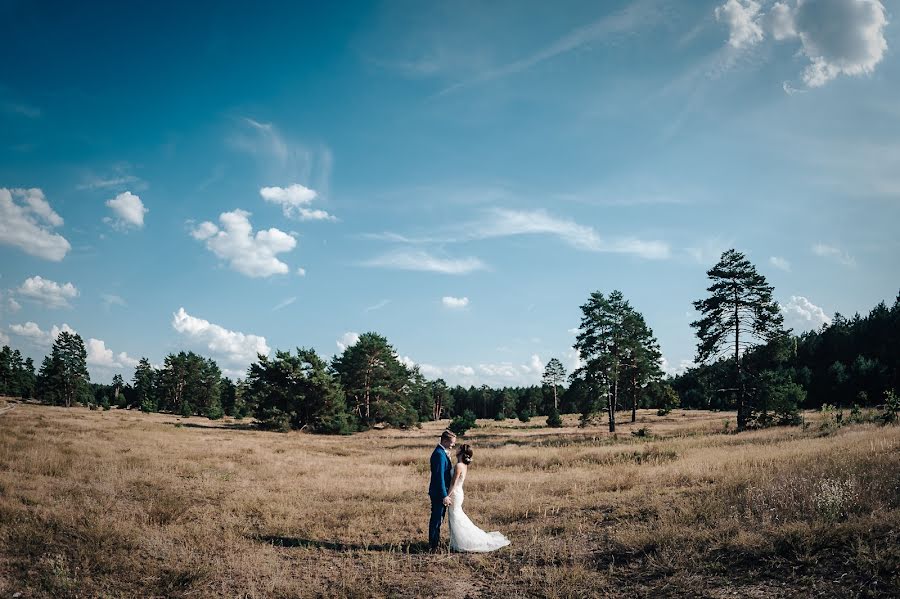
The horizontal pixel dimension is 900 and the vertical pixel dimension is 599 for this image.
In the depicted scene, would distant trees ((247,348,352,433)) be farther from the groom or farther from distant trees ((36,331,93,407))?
distant trees ((36,331,93,407))

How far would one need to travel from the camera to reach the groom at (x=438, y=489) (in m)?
9.20

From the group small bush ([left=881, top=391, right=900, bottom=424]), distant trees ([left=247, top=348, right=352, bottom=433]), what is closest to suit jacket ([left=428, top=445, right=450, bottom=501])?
small bush ([left=881, top=391, right=900, bottom=424])

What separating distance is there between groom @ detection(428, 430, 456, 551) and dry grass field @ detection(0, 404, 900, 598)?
1.68 ft

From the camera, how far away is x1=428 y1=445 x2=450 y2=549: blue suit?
9203 millimetres

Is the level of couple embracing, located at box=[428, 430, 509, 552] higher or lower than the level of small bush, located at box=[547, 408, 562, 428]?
higher

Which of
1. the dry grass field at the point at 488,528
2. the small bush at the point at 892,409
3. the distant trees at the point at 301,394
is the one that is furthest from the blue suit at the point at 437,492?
the distant trees at the point at 301,394

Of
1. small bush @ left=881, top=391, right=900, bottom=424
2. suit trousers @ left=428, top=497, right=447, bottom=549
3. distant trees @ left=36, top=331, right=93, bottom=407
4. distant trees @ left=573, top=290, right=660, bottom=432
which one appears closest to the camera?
suit trousers @ left=428, top=497, right=447, bottom=549

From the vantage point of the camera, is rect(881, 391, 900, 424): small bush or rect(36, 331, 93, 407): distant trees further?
rect(36, 331, 93, 407): distant trees

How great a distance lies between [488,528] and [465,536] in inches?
72.0

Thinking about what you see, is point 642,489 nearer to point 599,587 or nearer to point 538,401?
point 599,587

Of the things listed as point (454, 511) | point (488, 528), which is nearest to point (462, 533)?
point (454, 511)

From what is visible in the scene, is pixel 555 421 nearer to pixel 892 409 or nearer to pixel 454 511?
pixel 892 409

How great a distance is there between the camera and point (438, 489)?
9297 millimetres

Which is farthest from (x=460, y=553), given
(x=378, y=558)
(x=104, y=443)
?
(x=104, y=443)
